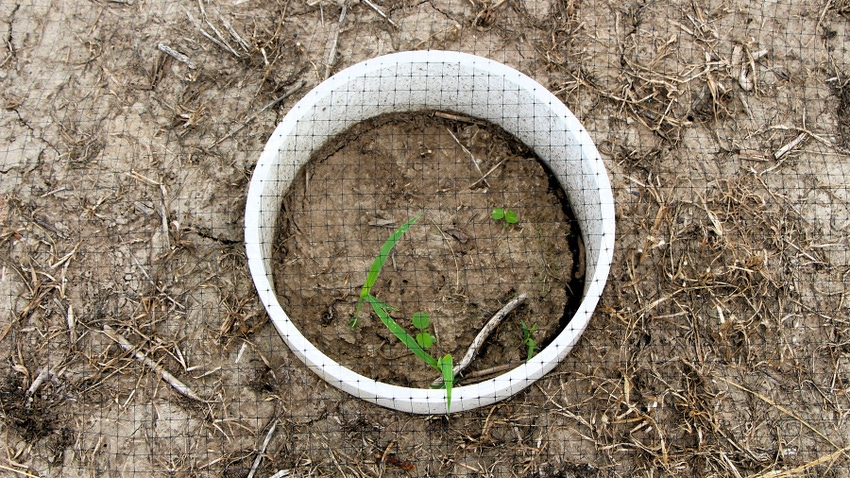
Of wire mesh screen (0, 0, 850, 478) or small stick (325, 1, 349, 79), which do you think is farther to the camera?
small stick (325, 1, 349, 79)

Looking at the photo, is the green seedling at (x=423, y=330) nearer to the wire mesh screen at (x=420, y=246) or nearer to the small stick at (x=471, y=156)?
the wire mesh screen at (x=420, y=246)

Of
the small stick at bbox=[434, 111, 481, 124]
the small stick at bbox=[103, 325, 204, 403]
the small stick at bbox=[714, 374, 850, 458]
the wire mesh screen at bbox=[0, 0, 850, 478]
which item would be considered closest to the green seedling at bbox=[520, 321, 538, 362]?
the wire mesh screen at bbox=[0, 0, 850, 478]

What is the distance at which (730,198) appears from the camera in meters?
2.62

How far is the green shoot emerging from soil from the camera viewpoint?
2.31 metres

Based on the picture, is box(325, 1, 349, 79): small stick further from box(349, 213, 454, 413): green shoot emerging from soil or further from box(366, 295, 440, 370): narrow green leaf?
box(366, 295, 440, 370): narrow green leaf

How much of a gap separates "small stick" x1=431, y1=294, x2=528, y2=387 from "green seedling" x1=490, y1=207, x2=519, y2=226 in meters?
0.28

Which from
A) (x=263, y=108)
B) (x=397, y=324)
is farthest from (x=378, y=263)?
(x=263, y=108)

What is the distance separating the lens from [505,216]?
258cm

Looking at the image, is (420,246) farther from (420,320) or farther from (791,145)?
(791,145)

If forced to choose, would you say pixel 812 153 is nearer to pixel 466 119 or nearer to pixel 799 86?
pixel 799 86

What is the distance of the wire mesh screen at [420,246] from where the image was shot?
2.39 meters

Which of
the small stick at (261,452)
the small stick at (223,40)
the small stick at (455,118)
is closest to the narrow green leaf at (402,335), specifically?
the small stick at (261,452)

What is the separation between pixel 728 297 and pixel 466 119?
115 centimetres

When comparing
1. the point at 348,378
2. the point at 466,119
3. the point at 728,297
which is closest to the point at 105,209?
the point at 348,378
